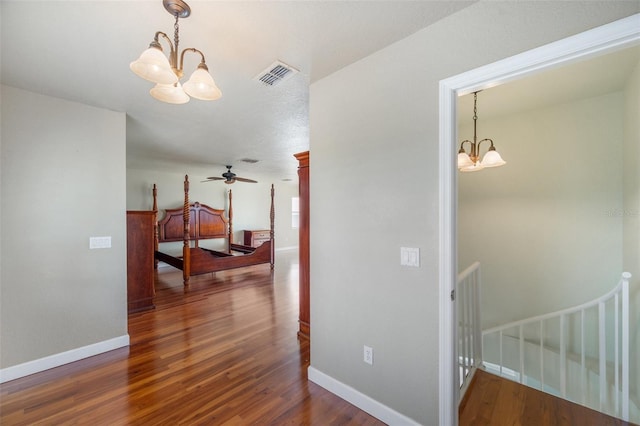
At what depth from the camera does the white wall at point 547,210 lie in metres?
2.51

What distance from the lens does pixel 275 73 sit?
6.54 feet

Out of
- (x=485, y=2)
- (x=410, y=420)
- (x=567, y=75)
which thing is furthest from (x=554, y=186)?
(x=410, y=420)

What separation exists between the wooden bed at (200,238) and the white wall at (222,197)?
279 millimetres

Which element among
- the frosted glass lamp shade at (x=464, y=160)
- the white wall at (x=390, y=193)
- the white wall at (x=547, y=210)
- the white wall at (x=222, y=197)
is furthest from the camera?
the white wall at (x=222, y=197)

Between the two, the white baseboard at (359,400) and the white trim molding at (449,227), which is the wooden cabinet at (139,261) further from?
the white trim molding at (449,227)

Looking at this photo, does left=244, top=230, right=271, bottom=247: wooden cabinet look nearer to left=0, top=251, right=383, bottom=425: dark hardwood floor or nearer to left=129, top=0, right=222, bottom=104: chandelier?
left=0, top=251, right=383, bottom=425: dark hardwood floor

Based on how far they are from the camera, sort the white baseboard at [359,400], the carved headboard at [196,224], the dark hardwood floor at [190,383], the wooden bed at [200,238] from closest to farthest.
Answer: the white baseboard at [359,400]
the dark hardwood floor at [190,383]
the wooden bed at [200,238]
the carved headboard at [196,224]

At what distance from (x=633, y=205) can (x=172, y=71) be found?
3629mm

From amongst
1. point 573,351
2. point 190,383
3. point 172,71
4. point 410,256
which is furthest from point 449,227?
point 573,351

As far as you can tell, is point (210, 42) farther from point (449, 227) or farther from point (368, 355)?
point (368, 355)

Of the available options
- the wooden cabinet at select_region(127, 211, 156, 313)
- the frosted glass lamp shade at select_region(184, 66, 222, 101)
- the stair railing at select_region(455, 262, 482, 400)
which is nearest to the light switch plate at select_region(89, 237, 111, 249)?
the wooden cabinet at select_region(127, 211, 156, 313)

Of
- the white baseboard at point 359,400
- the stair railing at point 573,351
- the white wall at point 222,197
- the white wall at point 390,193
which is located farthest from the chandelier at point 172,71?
the white wall at point 222,197

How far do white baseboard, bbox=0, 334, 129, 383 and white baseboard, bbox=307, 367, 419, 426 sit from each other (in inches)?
84.2

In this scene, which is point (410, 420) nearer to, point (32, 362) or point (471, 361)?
point (471, 361)
